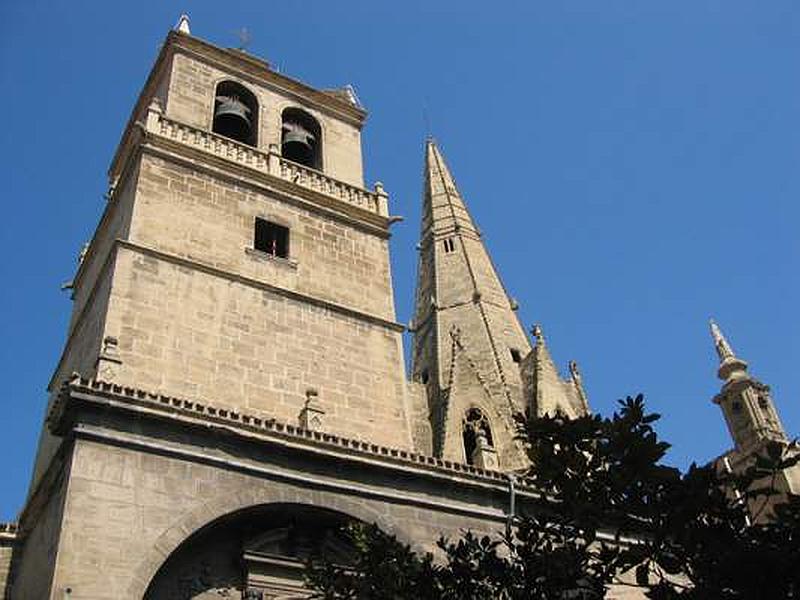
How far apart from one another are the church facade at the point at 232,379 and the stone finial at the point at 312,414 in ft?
0.24

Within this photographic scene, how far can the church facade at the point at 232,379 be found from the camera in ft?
31.1

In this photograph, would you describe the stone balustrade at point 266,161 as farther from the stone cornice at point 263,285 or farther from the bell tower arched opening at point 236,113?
the stone cornice at point 263,285

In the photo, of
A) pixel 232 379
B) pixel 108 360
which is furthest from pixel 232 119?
pixel 108 360

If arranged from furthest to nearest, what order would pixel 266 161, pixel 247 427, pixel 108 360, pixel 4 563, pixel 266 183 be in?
pixel 266 161, pixel 266 183, pixel 108 360, pixel 4 563, pixel 247 427

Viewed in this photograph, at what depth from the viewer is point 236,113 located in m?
17.3

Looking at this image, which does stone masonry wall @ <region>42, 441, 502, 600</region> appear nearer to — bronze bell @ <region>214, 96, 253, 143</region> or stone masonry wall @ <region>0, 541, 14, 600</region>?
stone masonry wall @ <region>0, 541, 14, 600</region>

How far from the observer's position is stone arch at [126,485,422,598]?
895cm

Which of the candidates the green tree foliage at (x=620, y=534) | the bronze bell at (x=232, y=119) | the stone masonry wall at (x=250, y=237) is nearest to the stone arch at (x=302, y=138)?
the bronze bell at (x=232, y=119)

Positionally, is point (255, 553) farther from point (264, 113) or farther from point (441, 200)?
point (441, 200)

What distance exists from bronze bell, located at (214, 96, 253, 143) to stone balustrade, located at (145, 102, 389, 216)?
42.4 inches

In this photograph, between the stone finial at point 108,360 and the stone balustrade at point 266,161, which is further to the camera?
the stone balustrade at point 266,161

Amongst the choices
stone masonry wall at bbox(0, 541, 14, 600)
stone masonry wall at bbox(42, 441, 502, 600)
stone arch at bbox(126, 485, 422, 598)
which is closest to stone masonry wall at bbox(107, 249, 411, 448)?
stone masonry wall at bbox(42, 441, 502, 600)

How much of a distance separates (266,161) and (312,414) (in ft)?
19.7

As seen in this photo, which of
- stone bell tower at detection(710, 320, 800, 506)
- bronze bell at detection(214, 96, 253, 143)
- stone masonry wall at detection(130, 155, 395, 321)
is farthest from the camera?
stone bell tower at detection(710, 320, 800, 506)
